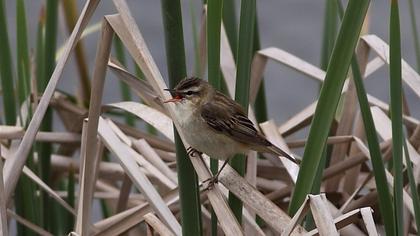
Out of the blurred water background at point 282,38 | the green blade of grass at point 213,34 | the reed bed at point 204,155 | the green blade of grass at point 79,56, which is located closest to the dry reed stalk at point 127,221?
the reed bed at point 204,155

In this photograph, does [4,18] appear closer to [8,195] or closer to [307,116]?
[8,195]

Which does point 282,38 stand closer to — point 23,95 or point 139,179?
point 23,95

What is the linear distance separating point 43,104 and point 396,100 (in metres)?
1.02

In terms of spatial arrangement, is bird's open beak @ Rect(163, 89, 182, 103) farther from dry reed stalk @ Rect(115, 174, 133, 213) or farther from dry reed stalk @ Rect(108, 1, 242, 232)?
dry reed stalk @ Rect(115, 174, 133, 213)

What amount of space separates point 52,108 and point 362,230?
1.48 meters

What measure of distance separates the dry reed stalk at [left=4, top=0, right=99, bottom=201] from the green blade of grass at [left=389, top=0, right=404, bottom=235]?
0.81 m

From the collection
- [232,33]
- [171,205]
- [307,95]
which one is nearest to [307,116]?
[232,33]

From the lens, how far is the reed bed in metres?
2.42

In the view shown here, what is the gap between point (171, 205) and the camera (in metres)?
3.23

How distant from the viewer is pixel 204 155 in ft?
10.4

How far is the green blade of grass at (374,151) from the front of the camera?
254cm

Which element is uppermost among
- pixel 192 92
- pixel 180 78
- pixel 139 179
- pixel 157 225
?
pixel 180 78

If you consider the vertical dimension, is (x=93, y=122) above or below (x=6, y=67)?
below

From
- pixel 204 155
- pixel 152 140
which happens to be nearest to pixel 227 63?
pixel 152 140
